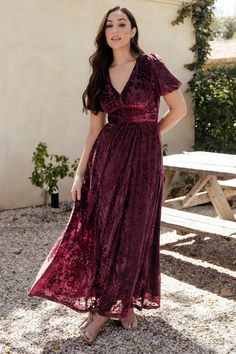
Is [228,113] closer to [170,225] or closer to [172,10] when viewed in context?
[172,10]

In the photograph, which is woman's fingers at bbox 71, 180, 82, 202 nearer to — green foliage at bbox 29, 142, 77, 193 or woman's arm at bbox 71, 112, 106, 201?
woman's arm at bbox 71, 112, 106, 201

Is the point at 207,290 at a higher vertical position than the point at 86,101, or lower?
lower

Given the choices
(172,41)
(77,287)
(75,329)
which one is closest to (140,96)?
(77,287)

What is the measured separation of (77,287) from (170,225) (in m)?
1.57

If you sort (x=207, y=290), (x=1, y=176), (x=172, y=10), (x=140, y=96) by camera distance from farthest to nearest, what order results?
(x=172, y=10), (x=1, y=176), (x=207, y=290), (x=140, y=96)

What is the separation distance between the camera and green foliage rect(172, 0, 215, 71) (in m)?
7.84

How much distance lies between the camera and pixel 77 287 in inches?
125

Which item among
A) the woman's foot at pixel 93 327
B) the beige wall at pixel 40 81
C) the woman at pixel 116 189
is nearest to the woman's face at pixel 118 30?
the woman at pixel 116 189

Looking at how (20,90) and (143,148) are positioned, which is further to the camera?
(20,90)

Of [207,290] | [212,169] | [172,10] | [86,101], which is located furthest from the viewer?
[172,10]

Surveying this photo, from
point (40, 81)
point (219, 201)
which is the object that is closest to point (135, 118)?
point (219, 201)

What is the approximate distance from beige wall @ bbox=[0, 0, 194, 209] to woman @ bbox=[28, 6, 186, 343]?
337 cm

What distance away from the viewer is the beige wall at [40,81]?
6.34 meters

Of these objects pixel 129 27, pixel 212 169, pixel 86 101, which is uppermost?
pixel 129 27
